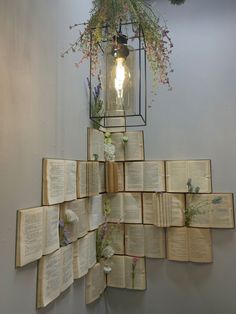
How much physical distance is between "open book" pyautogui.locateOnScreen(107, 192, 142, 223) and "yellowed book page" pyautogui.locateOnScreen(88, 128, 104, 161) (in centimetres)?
36

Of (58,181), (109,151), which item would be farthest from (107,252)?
(58,181)

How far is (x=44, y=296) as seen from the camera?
122 centimetres

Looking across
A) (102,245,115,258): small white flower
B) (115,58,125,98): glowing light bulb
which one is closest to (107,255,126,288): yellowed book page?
(102,245,115,258): small white flower

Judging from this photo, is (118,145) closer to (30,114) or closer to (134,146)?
(134,146)

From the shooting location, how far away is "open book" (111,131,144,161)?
6.99ft

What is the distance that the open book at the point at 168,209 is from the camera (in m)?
1.98

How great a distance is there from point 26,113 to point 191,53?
4.82 ft

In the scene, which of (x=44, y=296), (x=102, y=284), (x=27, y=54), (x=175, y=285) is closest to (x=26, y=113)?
(x=27, y=54)

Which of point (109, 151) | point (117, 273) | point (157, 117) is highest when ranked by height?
point (157, 117)

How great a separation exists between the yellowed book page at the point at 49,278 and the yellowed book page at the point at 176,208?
94 cm

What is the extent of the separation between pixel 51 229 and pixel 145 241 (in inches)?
38.6

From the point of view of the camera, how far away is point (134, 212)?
2100 mm

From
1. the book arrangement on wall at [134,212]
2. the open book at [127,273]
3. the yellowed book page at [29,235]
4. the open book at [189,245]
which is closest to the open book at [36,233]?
the yellowed book page at [29,235]

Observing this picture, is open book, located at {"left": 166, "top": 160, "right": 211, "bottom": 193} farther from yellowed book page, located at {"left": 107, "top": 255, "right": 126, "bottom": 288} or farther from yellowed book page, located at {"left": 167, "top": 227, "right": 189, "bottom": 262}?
yellowed book page, located at {"left": 107, "top": 255, "right": 126, "bottom": 288}
